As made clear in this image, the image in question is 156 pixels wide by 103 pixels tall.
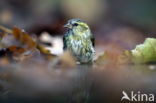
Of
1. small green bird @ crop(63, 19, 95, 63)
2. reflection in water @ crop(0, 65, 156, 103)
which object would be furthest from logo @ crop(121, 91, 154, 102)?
small green bird @ crop(63, 19, 95, 63)

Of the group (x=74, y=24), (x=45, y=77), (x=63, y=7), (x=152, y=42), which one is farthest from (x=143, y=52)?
(x=63, y=7)

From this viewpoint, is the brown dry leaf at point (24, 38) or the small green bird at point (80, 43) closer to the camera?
the small green bird at point (80, 43)

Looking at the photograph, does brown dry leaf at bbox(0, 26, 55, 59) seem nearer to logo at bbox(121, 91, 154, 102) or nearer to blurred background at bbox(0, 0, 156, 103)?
blurred background at bbox(0, 0, 156, 103)

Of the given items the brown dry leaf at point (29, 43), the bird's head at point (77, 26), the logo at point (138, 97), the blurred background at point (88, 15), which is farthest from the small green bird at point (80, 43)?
the blurred background at point (88, 15)

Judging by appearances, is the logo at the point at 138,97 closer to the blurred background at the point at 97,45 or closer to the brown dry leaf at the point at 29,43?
the blurred background at the point at 97,45

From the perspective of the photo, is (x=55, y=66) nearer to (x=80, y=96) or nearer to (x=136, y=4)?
(x=80, y=96)
